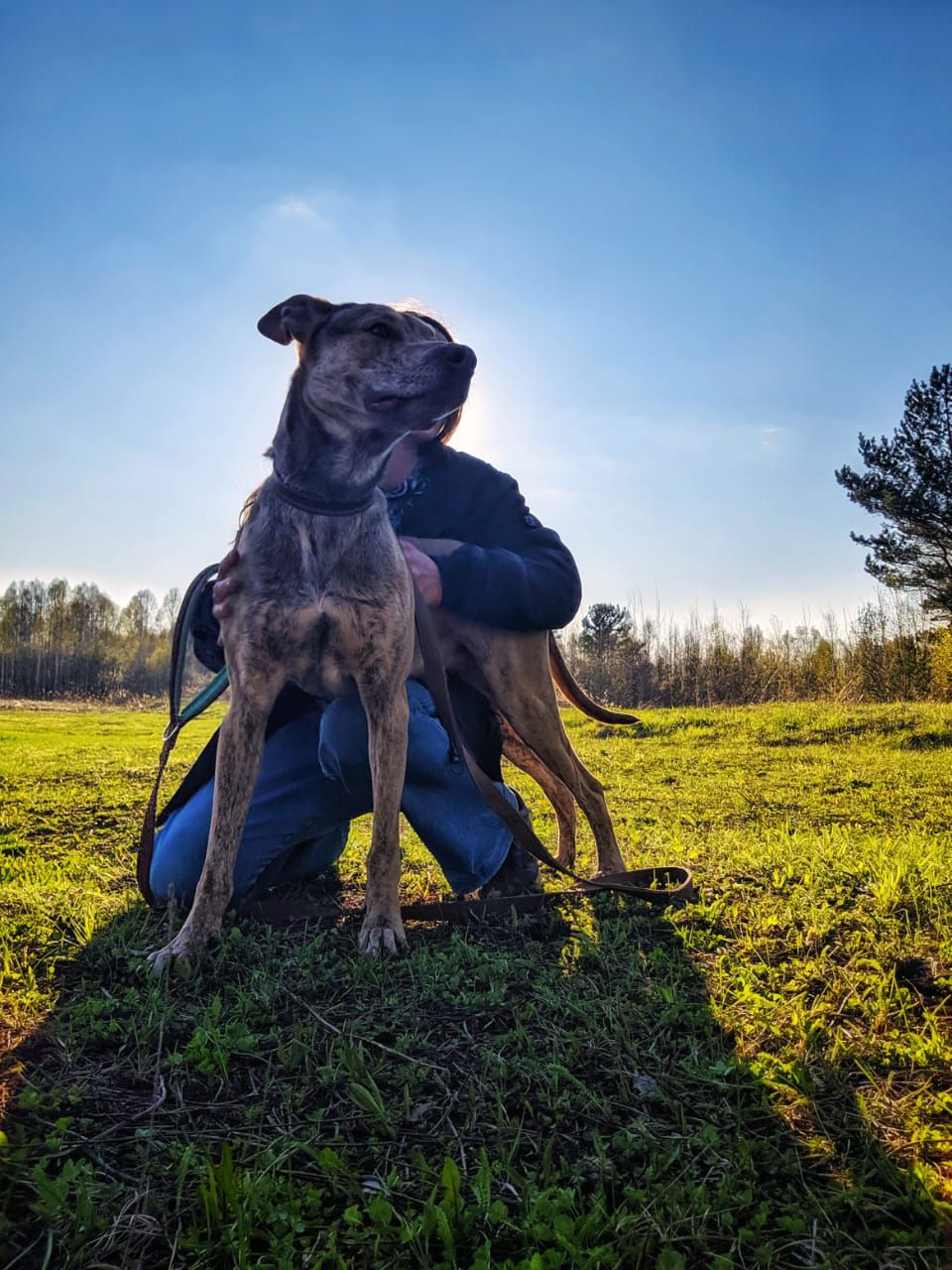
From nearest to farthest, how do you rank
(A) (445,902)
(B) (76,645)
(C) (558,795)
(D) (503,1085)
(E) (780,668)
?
(D) (503,1085)
(A) (445,902)
(C) (558,795)
(E) (780,668)
(B) (76,645)

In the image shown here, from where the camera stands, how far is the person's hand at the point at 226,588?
104 inches

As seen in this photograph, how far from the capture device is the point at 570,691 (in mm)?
3740

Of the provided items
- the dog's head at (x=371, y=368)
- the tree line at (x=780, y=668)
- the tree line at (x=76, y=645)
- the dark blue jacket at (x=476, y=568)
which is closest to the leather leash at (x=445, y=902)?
the dark blue jacket at (x=476, y=568)

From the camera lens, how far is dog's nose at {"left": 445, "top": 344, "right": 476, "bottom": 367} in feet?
9.14

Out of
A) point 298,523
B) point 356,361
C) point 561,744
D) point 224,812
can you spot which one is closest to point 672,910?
point 561,744

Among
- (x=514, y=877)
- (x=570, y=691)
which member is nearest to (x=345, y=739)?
(x=514, y=877)

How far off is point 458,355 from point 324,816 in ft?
6.38

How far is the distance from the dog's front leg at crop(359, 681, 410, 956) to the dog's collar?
63 cm

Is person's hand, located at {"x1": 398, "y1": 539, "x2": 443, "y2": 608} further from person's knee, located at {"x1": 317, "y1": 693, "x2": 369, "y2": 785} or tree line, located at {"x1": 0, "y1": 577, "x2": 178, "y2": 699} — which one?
tree line, located at {"x1": 0, "y1": 577, "x2": 178, "y2": 699}

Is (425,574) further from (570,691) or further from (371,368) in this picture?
(570,691)

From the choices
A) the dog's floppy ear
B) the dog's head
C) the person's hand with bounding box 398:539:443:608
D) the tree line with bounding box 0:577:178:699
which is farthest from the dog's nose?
the tree line with bounding box 0:577:178:699

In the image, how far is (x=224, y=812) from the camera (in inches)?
102

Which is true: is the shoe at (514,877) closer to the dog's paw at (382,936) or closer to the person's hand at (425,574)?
the dog's paw at (382,936)

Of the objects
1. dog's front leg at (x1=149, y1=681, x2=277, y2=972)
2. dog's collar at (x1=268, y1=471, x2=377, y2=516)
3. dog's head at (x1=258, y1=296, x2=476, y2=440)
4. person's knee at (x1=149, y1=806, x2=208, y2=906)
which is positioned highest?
dog's head at (x1=258, y1=296, x2=476, y2=440)
